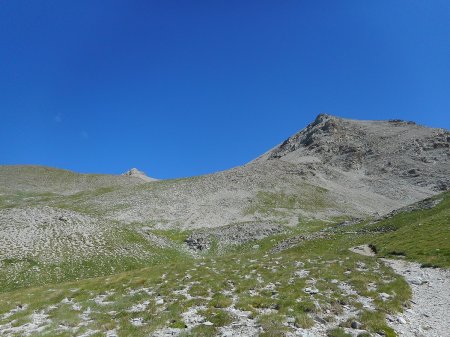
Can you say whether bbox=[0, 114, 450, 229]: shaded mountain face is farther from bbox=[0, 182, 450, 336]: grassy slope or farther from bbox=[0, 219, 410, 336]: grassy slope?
bbox=[0, 219, 410, 336]: grassy slope

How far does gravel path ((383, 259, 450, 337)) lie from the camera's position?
53.6 ft

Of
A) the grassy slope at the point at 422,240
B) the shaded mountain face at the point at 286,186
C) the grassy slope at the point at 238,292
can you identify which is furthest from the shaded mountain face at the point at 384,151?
the grassy slope at the point at 238,292

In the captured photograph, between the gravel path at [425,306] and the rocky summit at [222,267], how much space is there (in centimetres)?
9

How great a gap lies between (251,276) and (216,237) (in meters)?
38.8

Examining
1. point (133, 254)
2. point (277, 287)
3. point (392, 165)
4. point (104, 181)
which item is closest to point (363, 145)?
point (392, 165)

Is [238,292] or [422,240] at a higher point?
[422,240]

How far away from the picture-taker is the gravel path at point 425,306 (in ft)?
53.6

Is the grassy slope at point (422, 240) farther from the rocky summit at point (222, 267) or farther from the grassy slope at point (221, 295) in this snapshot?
the grassy slope at point (221, 295)

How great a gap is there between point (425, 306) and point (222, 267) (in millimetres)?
16175

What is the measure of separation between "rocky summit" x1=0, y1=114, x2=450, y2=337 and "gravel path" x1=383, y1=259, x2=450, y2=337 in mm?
93

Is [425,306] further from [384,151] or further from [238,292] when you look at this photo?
[384,151]

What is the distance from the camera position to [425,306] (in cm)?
1947

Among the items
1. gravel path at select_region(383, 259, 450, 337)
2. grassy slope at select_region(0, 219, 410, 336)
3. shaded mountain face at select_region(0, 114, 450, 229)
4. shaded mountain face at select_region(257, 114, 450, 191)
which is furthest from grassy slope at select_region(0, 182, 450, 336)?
shaded mountain face at select_region(257, 114, 450, 191)

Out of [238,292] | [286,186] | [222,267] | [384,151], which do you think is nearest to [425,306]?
[238,292]
